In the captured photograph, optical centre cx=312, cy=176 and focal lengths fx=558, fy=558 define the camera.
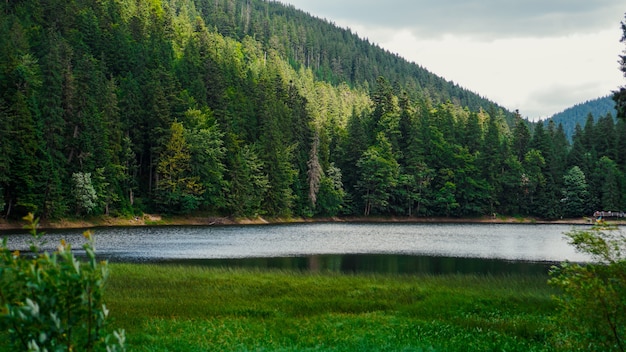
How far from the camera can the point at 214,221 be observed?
9362 centimetres

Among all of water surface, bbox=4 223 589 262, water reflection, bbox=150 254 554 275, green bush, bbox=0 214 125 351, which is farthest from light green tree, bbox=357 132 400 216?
green bush, bbox=0 214 125 351

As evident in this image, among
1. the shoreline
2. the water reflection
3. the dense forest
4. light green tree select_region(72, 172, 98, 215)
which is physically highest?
the dense forest

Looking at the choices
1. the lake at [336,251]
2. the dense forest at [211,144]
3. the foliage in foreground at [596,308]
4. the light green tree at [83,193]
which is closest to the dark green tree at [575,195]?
the dense forest at [211,144]

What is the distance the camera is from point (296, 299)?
21.5 metres

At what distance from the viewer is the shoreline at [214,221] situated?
231 ft

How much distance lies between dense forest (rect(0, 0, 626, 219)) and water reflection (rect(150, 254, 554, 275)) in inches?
1503

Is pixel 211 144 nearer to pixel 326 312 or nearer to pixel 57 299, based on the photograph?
pixel 326 312

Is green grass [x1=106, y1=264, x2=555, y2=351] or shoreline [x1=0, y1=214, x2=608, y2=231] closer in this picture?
green grass [x1=106, y1=264, x2=555, y2=351]

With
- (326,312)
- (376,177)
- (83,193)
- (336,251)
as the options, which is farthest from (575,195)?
(326,312)

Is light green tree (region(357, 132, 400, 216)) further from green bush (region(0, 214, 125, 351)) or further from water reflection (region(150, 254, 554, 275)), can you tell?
green bush (region(0, 214, 125, 351))

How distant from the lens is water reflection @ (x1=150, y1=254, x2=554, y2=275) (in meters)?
38.2

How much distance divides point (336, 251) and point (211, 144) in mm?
50967

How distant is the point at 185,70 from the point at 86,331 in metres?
112

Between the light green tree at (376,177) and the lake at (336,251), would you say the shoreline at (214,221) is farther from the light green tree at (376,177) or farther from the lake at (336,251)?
the lake at (336,251)
